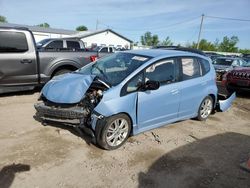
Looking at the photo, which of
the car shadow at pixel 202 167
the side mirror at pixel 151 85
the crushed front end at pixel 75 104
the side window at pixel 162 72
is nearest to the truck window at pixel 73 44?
the side window at pixel 162 72

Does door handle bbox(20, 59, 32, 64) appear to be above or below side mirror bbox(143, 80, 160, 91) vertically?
above

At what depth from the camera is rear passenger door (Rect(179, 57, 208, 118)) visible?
18.8ft

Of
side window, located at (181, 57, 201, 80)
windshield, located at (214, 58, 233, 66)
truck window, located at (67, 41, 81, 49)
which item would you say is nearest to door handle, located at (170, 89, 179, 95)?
side window, located at (181, 57, 201, 80)

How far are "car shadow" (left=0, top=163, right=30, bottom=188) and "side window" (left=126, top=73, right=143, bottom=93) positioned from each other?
2.06m

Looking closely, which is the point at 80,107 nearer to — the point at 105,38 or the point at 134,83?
the point at 134,83

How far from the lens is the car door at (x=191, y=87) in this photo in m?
5.73

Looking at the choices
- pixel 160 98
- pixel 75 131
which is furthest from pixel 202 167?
pixel 75 131

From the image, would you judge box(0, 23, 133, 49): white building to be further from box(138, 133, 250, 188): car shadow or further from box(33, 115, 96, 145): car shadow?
box(138, 133, 250, 188): car shadow

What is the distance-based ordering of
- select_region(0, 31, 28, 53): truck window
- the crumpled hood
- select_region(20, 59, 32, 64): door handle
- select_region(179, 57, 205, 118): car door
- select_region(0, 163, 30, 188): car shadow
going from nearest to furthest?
select_region(0, 163, 30, 188): car shadow
the crumpled hood
select_region(179, 57, 205, 118): car door
select_region(0, 31, 28, 53): truck window
select_region(20, 59, 32, 64): door handle

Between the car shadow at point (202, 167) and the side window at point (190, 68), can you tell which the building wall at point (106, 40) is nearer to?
the side window at point (190, 68)

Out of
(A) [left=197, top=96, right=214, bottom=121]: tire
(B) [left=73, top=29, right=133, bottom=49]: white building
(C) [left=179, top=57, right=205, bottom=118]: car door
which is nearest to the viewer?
(C) [left=179, top=57, right=205, bottom=118]: car door

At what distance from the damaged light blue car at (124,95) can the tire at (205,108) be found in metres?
0.43

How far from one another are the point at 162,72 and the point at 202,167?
6.42ft

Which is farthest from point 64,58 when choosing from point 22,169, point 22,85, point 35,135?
point 22,169
